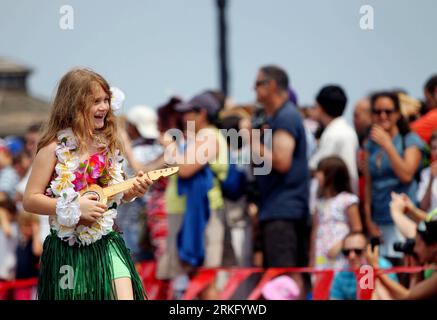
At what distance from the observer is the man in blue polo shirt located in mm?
8992

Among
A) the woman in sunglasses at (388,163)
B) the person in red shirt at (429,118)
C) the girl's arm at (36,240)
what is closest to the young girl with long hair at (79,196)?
the woman in sunglasses at (388,163)

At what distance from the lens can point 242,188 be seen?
939cm

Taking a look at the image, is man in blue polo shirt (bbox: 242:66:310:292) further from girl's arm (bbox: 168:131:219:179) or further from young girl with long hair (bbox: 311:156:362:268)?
girl's arm (bbox: 168:131:219:179)

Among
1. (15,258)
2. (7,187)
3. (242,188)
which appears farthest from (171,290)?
(7,187)

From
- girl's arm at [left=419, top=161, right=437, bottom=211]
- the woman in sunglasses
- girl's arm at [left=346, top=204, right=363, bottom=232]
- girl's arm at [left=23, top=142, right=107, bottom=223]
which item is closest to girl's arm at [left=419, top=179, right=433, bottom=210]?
girl's arm at [left=419, top=161, right=437, bottom=211]

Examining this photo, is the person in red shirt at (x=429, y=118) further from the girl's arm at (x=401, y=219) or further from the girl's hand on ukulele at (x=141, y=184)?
the girl's hand on ukulele at (x=141, y=184)

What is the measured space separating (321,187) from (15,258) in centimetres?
306

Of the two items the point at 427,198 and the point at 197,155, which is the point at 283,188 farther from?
the point at 427,198

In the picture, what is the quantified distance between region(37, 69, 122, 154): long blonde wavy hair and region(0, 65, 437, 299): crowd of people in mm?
1981

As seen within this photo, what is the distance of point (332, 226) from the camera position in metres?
8.87

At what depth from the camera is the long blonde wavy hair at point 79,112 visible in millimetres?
6156

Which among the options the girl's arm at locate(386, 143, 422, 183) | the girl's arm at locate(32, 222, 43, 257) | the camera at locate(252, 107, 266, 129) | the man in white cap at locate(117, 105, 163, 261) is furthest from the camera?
the girl's arm at locate(32, 222, 43, 257)

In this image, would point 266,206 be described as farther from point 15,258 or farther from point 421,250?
point 15,258

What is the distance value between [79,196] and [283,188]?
3.06m
